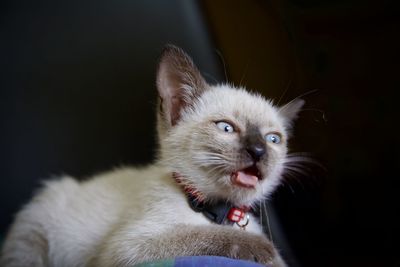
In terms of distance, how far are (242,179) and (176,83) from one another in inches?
14.0

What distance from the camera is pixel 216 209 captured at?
3.81ft

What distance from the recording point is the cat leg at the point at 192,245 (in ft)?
3.24

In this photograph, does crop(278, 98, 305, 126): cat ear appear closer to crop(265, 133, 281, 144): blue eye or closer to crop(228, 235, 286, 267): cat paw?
crop(265, 133, 281, 144): blue eye

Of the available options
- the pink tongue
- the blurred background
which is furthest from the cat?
the blurred background

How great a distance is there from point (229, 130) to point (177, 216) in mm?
266

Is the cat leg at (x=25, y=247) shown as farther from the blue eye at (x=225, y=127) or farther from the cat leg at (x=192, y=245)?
the blue eye at (x=225, y=127)

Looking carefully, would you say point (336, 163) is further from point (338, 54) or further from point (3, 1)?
point (3, 1)

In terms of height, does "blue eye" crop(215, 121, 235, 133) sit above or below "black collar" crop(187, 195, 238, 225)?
above

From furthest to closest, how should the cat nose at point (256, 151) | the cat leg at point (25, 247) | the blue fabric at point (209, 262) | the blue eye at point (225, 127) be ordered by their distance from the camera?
the cat leg at point (25, 247) < the blue eye at point (225, 127) < the cat nose at point (256, 151) < the blue fabric at point (209, 262)

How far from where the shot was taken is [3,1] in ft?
5.83

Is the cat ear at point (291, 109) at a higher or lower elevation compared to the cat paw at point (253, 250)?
higher

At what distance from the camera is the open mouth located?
1067mm

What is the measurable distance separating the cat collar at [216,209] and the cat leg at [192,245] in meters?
0.07

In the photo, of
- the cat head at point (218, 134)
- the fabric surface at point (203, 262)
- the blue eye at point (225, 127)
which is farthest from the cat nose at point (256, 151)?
the fabric surface at point (203, 262)
